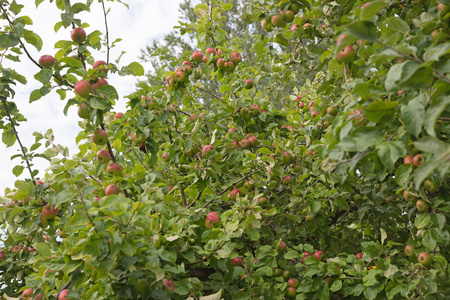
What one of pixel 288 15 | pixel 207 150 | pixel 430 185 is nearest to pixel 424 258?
pixel 430 185

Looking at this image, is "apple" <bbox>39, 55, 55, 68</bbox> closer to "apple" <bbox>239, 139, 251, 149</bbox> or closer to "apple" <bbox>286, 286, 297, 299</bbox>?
"apple" <bbox>239, 139, 251, 149</bbox>

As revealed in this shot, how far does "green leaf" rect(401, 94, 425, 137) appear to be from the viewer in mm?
1052

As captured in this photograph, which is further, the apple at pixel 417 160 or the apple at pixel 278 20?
the apple at pixel 278 20

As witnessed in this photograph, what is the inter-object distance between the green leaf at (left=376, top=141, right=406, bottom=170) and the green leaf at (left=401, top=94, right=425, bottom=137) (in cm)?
15

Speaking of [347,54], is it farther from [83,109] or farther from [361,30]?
[83,109]

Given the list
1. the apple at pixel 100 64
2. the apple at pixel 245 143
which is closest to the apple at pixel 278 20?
the apple at pixel 245 143

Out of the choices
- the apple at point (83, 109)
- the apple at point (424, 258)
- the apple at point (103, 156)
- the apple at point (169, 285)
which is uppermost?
the apple at point (83, 109)

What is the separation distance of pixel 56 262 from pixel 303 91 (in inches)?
149

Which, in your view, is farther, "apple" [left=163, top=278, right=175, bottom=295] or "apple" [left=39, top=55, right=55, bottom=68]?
"apple" [left=39, top=55, right=55, bottom=68]

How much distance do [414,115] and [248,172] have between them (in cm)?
188

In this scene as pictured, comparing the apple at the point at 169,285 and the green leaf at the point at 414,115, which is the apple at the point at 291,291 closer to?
the apple at the point at 169,285

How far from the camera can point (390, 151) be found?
1.22m

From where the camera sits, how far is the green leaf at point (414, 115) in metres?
1.05

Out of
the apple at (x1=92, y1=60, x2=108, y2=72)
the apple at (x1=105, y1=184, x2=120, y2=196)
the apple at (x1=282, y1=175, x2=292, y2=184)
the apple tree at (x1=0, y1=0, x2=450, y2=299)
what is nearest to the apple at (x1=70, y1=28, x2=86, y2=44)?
the apple tree at (x1=0, y1=0, x2=450, y2=299)
